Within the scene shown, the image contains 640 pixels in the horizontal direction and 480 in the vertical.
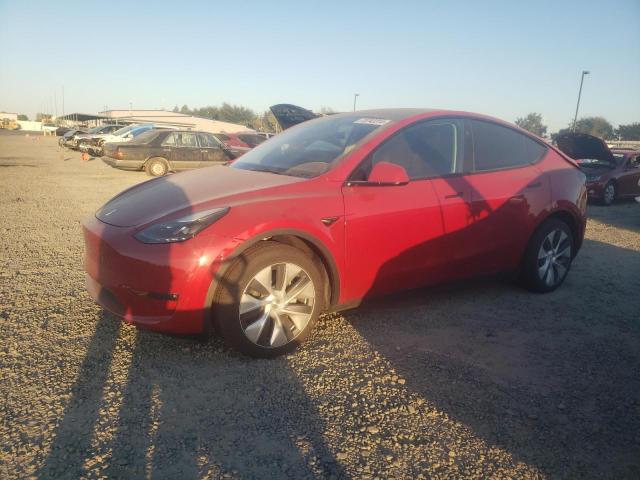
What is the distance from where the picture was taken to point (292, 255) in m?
3.07

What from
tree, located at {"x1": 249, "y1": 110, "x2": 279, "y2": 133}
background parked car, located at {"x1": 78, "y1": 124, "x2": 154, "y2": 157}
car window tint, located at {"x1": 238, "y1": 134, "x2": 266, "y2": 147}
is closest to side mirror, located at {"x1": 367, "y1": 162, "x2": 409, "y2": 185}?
background parked car, located at {"x1": 78, "y1": 124, "x2": 154, "y2": 157}

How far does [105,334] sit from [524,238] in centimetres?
356

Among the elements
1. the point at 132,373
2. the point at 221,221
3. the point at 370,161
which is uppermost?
the point at 370,161

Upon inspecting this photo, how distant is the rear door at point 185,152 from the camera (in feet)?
50.1

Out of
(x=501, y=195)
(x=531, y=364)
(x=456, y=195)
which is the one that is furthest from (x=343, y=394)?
(x=501, y=195)

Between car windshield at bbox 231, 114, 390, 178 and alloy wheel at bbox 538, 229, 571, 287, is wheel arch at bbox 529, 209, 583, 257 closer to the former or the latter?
alloy wheel at bbox 538, 229, 571, 287

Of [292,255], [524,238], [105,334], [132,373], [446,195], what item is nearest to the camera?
[132,373]

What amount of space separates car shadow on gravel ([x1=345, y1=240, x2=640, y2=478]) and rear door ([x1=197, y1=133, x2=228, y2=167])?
12.4 metres

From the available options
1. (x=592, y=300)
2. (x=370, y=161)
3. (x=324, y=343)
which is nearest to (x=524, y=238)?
(x=592, y=300)

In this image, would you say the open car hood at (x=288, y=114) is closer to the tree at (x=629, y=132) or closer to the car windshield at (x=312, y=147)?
the car windshield at (x=312, y=147)

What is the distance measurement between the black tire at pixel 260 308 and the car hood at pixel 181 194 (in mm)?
420

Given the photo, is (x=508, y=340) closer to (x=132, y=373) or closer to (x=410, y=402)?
(x=410, y=402)

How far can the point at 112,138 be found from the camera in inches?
808

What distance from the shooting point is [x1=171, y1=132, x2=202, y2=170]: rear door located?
15.3 m
